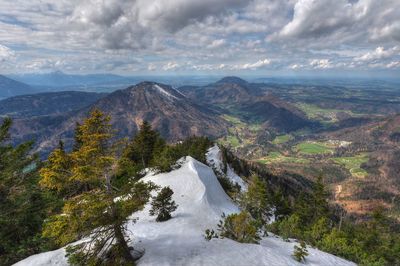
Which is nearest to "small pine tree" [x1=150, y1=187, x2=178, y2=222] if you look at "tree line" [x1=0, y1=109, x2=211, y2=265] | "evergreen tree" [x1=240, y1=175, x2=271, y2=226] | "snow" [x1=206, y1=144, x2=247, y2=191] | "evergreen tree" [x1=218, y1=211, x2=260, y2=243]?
"evergreen tree" [x1=218, y1=211, x2=260, y2=243]

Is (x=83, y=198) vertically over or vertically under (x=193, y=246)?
over

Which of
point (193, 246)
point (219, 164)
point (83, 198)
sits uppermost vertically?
point (83, 198)

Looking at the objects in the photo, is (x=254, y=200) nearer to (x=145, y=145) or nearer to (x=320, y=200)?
(x=320, y=200)

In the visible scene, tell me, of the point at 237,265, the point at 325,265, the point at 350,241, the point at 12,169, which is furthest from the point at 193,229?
the point at 350,241

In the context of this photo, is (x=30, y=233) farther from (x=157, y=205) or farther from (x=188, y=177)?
(x=188, y=177)

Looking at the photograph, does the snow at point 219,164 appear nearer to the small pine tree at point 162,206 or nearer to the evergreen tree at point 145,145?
the evergreen tree at point 145,145

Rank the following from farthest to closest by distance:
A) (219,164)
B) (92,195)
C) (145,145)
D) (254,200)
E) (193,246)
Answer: (219,164)
(145,145)
(254,200)
(193,246)
(92,195)

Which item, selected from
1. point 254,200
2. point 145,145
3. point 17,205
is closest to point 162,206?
point 17,205
